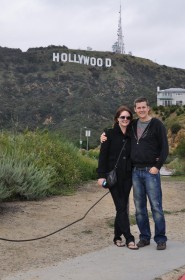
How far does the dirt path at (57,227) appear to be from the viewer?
238 inches

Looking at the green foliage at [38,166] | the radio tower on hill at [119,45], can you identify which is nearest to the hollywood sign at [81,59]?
the radio tower on hill at [119,45]

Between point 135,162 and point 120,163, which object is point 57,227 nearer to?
point 120,163

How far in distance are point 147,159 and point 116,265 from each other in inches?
53.1

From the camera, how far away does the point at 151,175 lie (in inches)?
252

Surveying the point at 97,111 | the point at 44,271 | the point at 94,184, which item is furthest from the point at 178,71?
the point at 44,271

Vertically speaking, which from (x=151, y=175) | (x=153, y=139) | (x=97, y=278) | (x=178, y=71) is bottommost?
(x=97, y=278)

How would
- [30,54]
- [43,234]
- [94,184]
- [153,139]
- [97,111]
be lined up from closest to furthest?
[153,139], [43,234], [94,184], [97,111], [30,54]

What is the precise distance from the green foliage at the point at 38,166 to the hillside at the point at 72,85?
45432 mm

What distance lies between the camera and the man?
250 inches

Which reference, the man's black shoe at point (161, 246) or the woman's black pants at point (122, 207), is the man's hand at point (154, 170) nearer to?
the woman's black pants at point (122, 207)

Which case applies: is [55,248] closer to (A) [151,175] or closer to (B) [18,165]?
(A) [151,175]

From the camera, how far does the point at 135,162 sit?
21.1ft

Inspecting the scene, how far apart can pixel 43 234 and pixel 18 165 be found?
313 cm

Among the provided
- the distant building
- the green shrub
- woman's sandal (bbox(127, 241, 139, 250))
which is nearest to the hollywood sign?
the distant building
